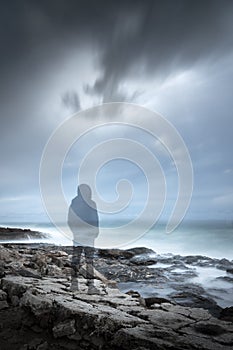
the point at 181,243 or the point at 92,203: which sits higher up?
the point at 181,243

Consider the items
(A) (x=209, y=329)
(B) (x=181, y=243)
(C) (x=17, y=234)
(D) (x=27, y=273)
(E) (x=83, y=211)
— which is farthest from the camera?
(C) (x=17, y=234)

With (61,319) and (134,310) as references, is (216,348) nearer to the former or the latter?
(134,310)

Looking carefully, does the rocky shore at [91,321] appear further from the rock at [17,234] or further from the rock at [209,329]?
the rock at [17,234]

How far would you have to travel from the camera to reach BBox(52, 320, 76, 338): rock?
465 centimetres

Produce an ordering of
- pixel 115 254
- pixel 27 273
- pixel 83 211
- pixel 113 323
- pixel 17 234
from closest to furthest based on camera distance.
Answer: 1. pixel 113 323
2. pixel 83 211
3. pixel 27 273
4. pixel 115 254
5. pixel 17 234

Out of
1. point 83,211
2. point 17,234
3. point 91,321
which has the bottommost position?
point 91,321

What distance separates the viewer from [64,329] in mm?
4684

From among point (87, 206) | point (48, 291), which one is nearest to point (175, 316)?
point (48, 291)

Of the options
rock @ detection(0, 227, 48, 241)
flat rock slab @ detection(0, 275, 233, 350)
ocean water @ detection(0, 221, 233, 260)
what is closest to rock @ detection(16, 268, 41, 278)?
flat rock slab @ detection(0, 275, 233, 350)

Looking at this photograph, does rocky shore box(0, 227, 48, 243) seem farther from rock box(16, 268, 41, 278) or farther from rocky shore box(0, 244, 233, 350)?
rocky shore box(0, 244, 233, 350)

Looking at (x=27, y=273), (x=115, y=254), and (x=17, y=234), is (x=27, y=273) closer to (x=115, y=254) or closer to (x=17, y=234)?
(x=115, y=254)

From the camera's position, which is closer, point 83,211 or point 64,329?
point 64,329

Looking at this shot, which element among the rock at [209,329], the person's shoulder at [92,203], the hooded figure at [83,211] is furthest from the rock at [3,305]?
the rock at [209,329]

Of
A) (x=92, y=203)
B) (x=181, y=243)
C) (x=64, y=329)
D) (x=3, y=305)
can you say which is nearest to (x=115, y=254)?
(x=92, y=203)
